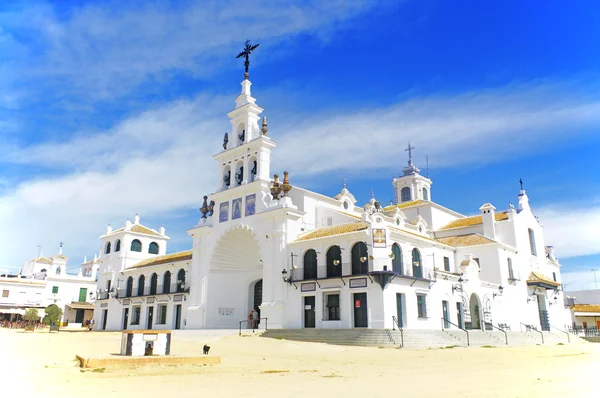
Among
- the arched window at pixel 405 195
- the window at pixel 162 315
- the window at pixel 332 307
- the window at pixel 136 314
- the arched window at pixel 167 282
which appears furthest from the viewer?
the arched window at pixel 405 195

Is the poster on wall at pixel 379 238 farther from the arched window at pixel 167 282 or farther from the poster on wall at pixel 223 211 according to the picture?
the arched window at pixel 167 282

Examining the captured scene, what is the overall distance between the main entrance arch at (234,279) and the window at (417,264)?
1118 centimetres

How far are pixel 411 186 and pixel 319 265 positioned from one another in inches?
980

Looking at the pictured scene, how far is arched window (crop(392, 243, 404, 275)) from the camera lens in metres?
28.3

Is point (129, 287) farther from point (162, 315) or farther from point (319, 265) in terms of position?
point (319, 265)

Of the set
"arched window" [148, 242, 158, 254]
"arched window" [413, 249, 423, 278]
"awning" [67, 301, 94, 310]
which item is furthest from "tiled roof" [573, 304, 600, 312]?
"awning" [67, 301, 94, 310]

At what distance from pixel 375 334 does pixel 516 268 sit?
1955 centimetres

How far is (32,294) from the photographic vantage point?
194 ft

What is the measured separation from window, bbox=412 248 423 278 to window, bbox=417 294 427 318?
1273mm

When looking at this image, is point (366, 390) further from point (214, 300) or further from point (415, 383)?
point (214, 300)

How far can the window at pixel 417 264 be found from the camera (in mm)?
29844

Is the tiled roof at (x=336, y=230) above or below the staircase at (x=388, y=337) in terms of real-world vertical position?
above

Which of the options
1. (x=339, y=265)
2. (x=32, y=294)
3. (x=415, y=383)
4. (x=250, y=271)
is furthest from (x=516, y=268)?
(x=32, y=294)

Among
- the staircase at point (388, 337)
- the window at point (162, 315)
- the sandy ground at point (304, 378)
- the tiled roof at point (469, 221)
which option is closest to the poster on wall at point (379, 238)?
the staircase at point (388, 337)
